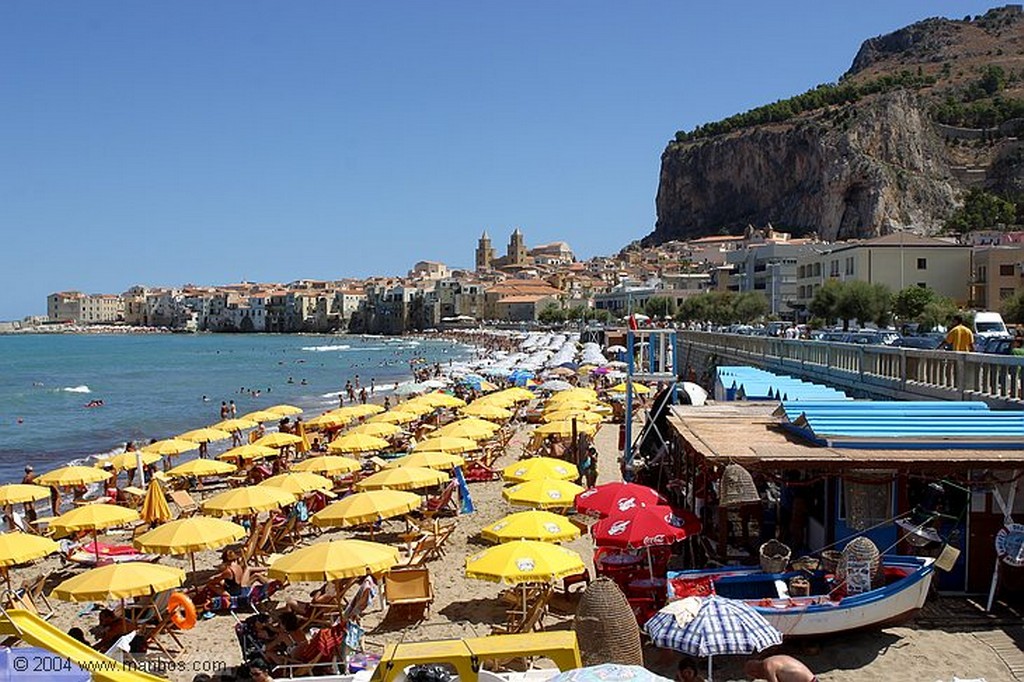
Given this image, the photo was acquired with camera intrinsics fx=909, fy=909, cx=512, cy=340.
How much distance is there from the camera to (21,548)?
444 inches

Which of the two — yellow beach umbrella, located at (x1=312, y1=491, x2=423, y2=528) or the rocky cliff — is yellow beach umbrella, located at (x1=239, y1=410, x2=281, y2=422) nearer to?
yellow beach umbrella, located at (x1=312, y1=491, x2=423, y2=528)

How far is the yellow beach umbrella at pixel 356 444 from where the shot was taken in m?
18.8

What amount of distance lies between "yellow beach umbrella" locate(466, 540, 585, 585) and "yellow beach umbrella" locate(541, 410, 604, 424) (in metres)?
10.9

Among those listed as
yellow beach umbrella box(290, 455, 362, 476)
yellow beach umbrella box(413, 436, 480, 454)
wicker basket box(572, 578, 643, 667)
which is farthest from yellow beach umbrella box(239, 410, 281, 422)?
wicker basket box(572, 578, 643, 667)

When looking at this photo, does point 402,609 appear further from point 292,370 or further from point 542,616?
point 292,370

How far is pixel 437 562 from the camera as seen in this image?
12.8m

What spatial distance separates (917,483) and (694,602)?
335cm

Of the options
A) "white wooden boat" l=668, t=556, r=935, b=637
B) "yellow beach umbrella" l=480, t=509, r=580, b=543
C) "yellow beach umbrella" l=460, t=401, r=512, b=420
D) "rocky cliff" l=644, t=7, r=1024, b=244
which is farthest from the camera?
"rocky cliff" l=644, t=7, r=1024, b=244

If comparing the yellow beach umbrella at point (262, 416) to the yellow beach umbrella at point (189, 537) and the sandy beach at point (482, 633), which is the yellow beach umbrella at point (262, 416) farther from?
the yellow beach umbrella at point (189, 537)

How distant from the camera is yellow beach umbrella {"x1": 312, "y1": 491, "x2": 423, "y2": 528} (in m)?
11.6

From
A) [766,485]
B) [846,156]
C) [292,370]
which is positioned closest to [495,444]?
[766,485]

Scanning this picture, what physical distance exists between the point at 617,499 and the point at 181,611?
5.04 meters

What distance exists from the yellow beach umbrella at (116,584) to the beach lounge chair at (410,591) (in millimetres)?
2301

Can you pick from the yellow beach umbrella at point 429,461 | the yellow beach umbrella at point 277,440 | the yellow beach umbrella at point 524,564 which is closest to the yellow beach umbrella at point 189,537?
the yellow beach umbrella at point 524,564
